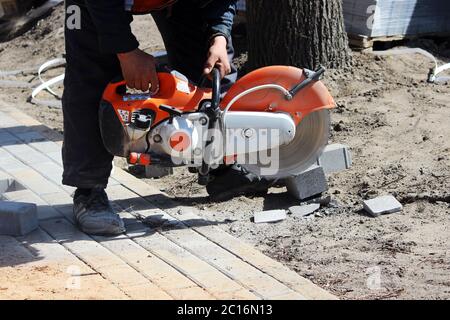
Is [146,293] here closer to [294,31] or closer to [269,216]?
[269,216]

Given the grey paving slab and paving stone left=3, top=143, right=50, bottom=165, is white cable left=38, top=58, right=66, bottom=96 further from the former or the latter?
paving stone left=3, top=143, right=50, bottom=165

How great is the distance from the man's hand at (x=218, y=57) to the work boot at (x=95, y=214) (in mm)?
882

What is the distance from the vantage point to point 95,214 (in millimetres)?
4383

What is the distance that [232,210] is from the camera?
15.6ft

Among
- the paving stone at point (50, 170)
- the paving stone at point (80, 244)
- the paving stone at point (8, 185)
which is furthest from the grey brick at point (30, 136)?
the paving stone at point (80, 244)

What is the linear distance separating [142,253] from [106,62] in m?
1.00

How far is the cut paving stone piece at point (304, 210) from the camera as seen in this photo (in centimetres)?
463

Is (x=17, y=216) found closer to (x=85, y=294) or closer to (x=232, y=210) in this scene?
(x=85, y=294)

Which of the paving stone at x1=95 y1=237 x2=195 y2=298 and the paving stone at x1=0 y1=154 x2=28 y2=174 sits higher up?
the paving stone at x1=0 y1=154 x2=28 y2=174

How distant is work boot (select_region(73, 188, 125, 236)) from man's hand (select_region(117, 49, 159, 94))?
0.68 metres

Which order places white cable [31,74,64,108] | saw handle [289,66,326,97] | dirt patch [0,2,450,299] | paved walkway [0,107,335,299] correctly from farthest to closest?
white cable [31,74,64,108] < saw handle [289,66,326,97] < dirt patch [0,2,450,299] < paved walkway [0,107,335,299]

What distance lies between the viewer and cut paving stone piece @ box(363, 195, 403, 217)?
4512 millimetres

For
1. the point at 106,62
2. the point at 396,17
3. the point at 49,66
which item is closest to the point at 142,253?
the point at 106,62

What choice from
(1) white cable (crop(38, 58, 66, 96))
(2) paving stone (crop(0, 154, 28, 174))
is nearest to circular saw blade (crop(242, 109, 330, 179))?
(2) paving stone (crop(0, 154, 28, 174))
